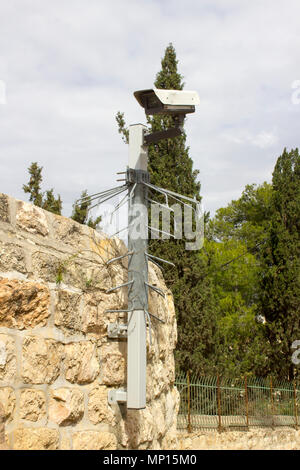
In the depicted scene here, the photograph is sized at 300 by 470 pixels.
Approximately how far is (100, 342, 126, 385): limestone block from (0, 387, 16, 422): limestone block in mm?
709

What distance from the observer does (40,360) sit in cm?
270

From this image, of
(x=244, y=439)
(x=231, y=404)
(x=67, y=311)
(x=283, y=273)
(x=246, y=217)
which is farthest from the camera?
(x=246, y=217)

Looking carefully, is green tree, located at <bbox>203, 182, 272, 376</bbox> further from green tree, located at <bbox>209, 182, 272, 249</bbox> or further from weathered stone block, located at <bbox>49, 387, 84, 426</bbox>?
weathered stone block, located at <bbox>49, 387, 84, 426</bbox>

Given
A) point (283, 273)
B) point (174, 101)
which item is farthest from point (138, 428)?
point (283, 273)

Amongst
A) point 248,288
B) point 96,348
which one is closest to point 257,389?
point 96,348

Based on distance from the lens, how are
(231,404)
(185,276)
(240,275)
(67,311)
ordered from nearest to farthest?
(67,311)
(231,404)
(185,276)
(240,275)

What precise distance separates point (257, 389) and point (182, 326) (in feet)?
7.33

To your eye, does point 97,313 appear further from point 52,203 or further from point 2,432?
point 52,203

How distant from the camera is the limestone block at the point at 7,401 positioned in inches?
97.3

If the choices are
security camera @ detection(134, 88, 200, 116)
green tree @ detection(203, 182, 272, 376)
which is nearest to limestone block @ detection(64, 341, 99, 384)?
security camera @ detection(134, 88, 200, 116)

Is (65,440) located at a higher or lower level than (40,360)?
lower

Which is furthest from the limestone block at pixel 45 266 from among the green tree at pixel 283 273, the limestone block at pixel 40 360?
the green tree at pixel 283 273

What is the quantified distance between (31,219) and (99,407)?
3.80ft
